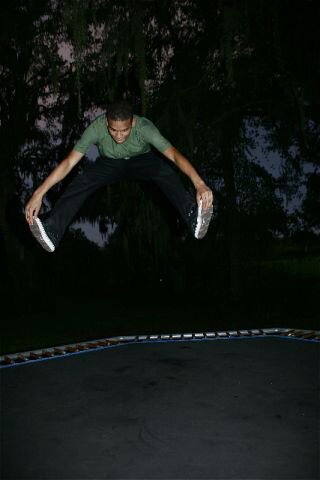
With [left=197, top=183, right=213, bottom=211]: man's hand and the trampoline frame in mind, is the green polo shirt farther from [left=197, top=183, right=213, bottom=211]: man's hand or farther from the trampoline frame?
the trampoline frame

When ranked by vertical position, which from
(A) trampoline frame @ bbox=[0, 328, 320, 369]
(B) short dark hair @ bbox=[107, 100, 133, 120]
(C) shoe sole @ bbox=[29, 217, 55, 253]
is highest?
(B) short dark hair @ bbox=[107, 100, 133, 120]

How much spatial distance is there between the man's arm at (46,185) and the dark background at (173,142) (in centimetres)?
127

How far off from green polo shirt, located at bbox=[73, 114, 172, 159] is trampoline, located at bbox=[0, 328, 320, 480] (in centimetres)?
163

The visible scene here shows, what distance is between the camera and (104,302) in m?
11.8

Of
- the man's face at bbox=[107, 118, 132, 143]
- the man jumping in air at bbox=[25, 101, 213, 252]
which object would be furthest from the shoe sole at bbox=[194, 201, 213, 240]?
the man's face at bbox=[107, 118, 132, 143]

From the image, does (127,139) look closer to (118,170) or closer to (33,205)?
(118,170)

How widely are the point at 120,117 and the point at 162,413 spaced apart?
180cm

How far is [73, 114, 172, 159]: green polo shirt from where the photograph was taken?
308 cm

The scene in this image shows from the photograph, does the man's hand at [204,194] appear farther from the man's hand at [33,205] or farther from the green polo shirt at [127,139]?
the man's hand at [33,205]

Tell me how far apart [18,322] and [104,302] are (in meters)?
3.11

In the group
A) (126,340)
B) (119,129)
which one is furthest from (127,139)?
(126,340)

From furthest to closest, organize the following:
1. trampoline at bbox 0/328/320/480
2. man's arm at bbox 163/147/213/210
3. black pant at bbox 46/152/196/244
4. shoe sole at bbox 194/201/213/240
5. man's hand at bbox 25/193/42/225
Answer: black pant at bbox 46/152/196/244 → shoe sole at bbox 194/201/213/240 → man's hand at bbox 25/193/42/225 → man's arm at bbox 163/147/213/210 → trampoline at bbox 0/328/320/480

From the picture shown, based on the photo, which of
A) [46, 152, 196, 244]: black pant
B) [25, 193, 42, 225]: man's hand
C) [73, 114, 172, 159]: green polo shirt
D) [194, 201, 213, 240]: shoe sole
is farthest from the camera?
[46, 152, 196, 244]: black pant

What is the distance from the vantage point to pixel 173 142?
6.77m
